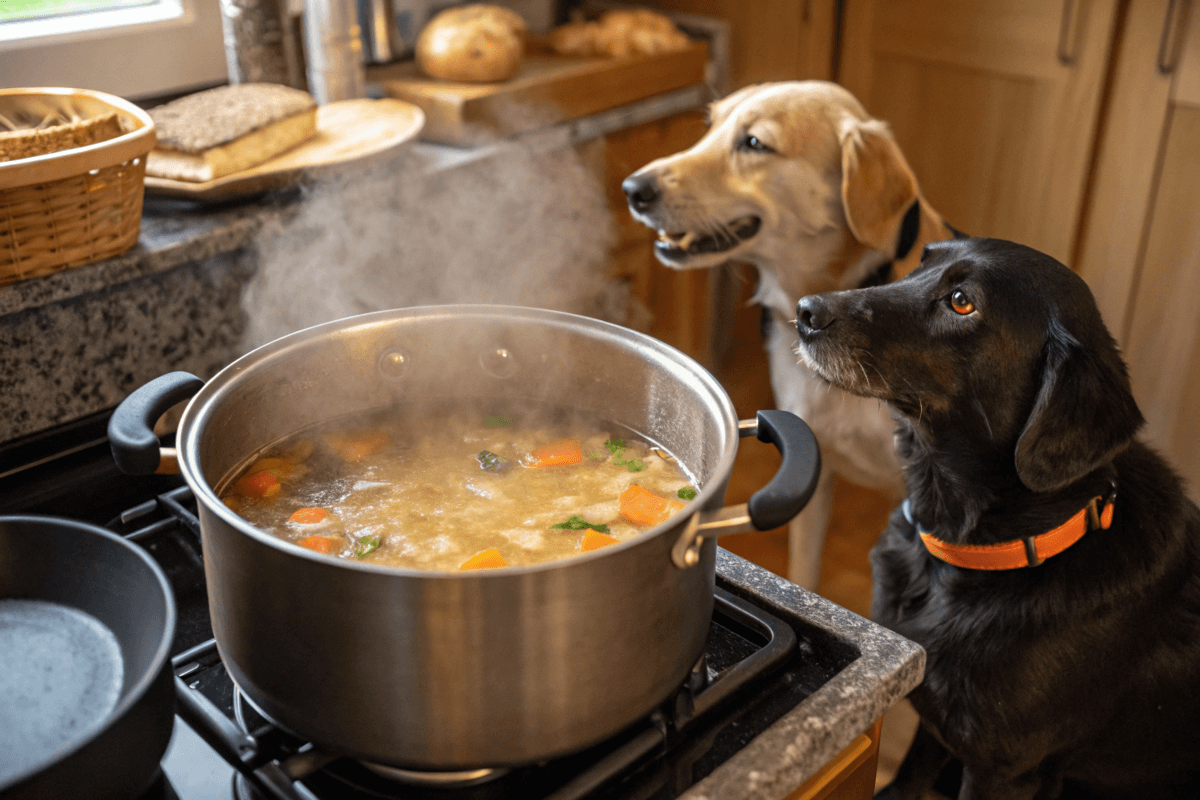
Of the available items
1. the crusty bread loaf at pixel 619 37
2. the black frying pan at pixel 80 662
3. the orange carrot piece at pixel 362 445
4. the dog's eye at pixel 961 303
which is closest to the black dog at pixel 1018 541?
the dog's eye at pixel 961 303

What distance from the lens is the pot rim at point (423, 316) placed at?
22.4 inches

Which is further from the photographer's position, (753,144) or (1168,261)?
(1168,261)

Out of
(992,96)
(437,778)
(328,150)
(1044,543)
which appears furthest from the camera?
(992,96)

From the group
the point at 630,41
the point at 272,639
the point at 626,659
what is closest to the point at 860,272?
the point at 630,41

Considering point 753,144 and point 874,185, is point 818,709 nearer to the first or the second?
point 874,185

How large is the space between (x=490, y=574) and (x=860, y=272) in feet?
4.42

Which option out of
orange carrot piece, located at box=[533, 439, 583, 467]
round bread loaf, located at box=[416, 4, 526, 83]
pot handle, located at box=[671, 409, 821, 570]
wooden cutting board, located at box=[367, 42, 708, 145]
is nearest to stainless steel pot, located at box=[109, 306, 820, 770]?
pot handle, located at box=[671, 409, 821, 570]

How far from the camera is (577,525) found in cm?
90

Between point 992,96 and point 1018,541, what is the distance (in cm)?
176

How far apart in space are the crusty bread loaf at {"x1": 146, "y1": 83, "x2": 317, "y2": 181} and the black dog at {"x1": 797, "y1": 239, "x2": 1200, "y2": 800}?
0.87 metres

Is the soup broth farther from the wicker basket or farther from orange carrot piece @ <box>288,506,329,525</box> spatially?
the wicker basket

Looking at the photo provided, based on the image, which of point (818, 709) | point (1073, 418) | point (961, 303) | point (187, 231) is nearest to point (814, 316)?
point (961, 303)

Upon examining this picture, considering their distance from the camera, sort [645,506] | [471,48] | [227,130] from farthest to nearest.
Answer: [471,48] → [227,130] → [645,506]

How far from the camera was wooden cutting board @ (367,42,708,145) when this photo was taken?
1.96 m
